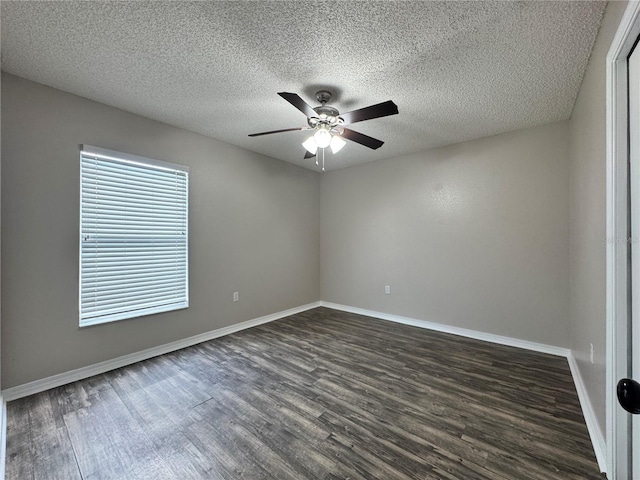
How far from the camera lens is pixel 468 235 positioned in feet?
11.4

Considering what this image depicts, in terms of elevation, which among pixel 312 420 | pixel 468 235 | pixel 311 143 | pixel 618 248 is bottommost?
pixel 312 420

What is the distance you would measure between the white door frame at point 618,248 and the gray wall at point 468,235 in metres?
2.02

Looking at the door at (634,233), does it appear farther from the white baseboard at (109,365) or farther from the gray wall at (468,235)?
the white baseboard at (109,365)

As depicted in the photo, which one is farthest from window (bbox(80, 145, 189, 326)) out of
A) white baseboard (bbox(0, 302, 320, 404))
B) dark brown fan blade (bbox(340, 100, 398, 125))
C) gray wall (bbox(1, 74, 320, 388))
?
dark brown fan blade (bbox(340, 100, 398, 125))

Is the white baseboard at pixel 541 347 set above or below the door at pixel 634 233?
below

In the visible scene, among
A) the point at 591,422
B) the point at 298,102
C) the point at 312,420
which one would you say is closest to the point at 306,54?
the point at 298,102

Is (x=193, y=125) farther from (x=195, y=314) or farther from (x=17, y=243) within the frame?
(x=195, y=314)

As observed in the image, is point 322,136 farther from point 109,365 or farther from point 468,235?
point 109,365

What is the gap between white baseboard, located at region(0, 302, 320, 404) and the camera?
2.13 metres

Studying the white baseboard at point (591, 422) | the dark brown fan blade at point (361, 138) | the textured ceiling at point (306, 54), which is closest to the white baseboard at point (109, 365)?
the textured ceiling at point (306, 54)

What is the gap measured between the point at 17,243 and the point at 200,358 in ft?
6.05

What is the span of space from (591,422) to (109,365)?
3.93m

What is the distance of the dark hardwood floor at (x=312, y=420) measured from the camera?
4.84 ft

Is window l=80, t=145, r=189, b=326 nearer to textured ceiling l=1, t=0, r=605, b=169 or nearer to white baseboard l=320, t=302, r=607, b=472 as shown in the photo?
textured ceiling l=1, t=0, r=605, b=169
